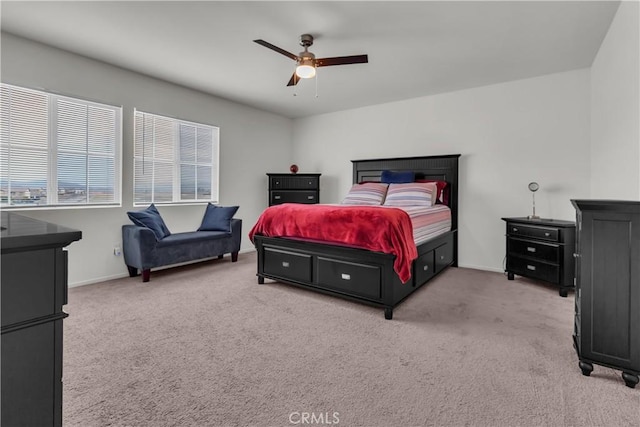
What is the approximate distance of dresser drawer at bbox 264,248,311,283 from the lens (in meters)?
3.27

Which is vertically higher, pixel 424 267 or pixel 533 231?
pixel 533 231

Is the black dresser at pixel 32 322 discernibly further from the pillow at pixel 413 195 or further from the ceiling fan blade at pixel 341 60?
the pillow at pixel 413 195

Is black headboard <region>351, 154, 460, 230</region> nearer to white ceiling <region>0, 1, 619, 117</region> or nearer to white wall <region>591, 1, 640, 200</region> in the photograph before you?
white ceiling <region>0, 1, 619, 117</region>

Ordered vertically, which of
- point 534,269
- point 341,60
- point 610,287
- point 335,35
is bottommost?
point 534,269

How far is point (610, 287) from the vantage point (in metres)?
1.80

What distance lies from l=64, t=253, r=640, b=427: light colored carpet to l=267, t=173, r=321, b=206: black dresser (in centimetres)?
275

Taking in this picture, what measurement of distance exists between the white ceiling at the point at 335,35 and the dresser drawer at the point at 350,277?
2217 mm

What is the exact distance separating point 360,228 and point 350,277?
0.49 m

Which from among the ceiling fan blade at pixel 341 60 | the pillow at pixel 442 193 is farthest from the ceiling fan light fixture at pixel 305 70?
the pillow at pixel 442 193

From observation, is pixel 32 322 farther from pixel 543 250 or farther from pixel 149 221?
pixel 543 250

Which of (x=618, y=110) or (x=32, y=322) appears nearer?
(x=32, y=322)

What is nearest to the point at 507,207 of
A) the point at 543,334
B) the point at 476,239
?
the point at 476,239

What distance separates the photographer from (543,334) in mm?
2375

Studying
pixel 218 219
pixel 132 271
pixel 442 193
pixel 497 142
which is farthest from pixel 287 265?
pixel 497 142
